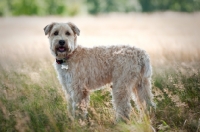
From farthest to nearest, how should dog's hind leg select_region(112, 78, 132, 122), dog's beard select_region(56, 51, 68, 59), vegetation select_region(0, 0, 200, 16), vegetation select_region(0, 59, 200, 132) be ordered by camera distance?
1. vegetation select_region(0, 0, 200, 16)
2. dog's beard select_region(56, 51, 68, 59)
3. dog's hind leg select_region(112, 78, 132, 122)
4. vegetation select_region(0, 59, 200, 132)

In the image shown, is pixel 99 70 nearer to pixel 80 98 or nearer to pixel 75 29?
pixel 80 98

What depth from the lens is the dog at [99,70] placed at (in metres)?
6.18

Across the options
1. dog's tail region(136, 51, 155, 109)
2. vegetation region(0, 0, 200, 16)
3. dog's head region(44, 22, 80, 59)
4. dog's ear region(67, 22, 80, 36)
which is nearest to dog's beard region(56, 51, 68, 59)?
dog's head region(44, 22, 80, 59)

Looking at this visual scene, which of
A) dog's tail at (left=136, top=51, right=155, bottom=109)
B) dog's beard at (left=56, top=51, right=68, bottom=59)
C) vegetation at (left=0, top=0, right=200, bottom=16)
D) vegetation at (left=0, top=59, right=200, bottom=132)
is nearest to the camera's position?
vegetation at (left=0, top=59, right=200, bottom=132)

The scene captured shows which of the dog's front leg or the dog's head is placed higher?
the dog's head

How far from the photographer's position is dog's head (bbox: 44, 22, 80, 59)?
6.31m

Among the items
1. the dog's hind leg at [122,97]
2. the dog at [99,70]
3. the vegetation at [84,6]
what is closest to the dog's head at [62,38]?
the dog at [99,70]

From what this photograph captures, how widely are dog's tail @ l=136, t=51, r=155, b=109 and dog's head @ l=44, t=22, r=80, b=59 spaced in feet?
4.14

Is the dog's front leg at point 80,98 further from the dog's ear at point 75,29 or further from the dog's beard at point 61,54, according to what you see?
the dog's ear at point 75,29

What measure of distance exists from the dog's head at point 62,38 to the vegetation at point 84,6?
40356mm

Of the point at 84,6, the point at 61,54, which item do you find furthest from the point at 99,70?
the point at 84,6

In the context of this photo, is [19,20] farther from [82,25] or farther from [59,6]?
[59,6]

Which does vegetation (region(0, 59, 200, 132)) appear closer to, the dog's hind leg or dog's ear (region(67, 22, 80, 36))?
the dog's hind leg

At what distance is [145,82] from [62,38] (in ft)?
5.37
